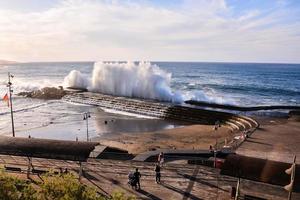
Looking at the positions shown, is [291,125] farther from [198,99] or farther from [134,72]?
[134,72]

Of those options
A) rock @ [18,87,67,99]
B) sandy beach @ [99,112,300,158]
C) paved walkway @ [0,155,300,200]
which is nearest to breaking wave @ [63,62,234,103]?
rock @ [18,87,67,99]

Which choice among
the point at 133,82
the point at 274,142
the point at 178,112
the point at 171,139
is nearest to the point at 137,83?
the point at 133,82

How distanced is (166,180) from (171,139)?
17694 mm

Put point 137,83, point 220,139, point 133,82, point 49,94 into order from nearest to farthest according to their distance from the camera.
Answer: point 220,139 < point 137,83 < point 49,94 < point 133,82

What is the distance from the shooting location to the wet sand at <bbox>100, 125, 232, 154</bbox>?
33625mm

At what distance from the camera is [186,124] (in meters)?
47.8

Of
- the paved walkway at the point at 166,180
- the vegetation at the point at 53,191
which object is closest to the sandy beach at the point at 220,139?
the paved walkway at the point at 166,180

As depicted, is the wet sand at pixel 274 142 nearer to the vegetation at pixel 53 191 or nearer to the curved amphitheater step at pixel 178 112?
the curved amphitheater step at pixel 178 112

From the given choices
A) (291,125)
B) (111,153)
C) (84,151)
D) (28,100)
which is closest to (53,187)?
(84,151)

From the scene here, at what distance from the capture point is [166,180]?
19.9m

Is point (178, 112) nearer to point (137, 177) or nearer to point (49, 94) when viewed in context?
point (137, 177)

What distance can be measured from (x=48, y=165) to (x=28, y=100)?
54.7 meters

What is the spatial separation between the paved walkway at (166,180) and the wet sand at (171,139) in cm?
951

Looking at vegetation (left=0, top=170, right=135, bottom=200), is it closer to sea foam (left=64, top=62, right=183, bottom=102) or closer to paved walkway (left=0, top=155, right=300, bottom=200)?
paved walkway (left=0, top=155, right=300, bottom=200)
